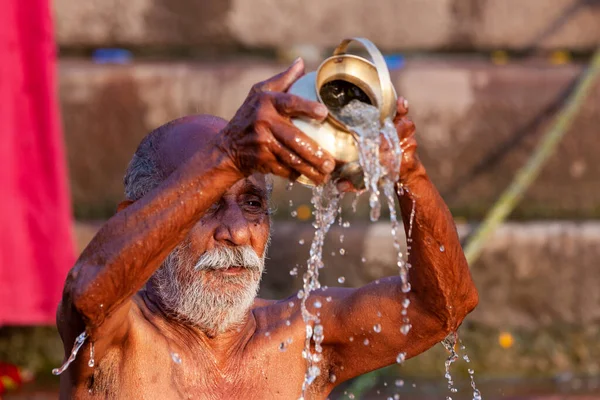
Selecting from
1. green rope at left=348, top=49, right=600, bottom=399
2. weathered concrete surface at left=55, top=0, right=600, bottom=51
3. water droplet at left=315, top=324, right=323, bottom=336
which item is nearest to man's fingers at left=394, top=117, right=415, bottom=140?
water droplet at left=315, top=324, right=323, bottom=336

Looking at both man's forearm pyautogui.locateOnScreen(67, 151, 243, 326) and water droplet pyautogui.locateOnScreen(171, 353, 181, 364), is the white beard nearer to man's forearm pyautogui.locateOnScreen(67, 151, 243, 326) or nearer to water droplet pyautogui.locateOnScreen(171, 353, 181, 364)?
water droplet pyautogui.locateOnScreen(171, 353, 181, 364)

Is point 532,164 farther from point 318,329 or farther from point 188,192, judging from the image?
point 188,192

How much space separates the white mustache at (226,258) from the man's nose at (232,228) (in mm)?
22

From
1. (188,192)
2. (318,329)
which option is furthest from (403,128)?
(318,329)

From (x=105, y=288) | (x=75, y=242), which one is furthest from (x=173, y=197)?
(x=75, y=242)

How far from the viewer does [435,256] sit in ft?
10.3

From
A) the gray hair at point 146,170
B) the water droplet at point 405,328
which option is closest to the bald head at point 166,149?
the gray hair at point 146,170

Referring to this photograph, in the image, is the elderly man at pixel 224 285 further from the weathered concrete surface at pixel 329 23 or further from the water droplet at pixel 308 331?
the weathered concrete surface at pixel 329 23

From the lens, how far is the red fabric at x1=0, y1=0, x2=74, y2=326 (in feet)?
17.8

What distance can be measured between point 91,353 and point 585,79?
3.90m

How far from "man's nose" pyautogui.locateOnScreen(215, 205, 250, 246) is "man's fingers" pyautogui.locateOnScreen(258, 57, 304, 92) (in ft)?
2.15

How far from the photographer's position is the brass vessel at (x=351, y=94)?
2.59 m

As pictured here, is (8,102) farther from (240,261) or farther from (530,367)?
(530,367)

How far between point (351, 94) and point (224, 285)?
0.79m
